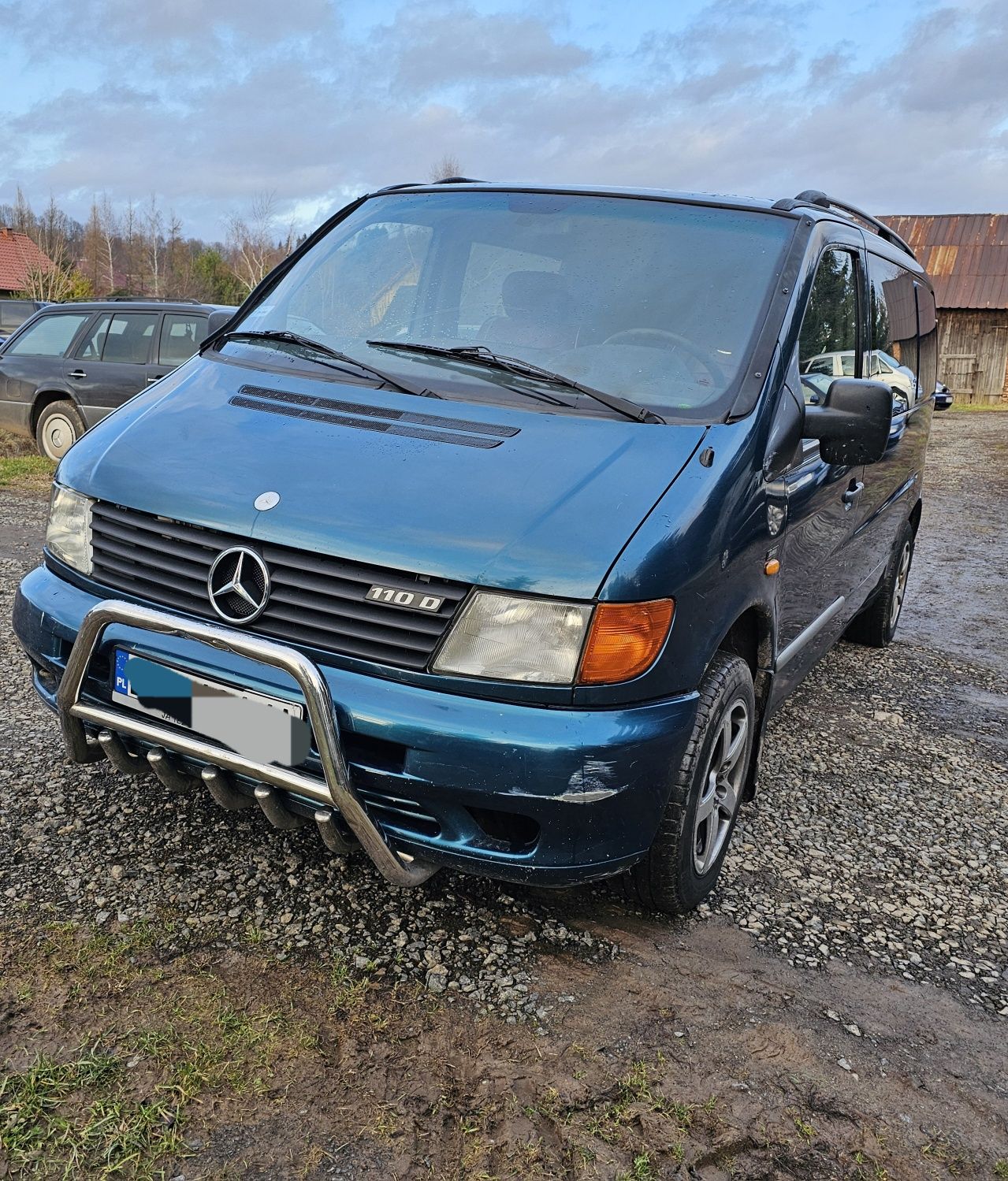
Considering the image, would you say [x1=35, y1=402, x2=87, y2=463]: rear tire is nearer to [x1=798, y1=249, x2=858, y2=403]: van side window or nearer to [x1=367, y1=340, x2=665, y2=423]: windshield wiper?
[x1=367, y1=340, x2=665, y2=423]: windshield wiper

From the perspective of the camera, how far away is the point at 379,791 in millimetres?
2404

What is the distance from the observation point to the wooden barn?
31406mm

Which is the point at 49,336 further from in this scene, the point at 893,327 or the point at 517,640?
the point at 517,640

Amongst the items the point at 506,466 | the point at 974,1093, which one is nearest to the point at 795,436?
the point at 506,466

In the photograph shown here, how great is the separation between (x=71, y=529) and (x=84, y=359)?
28.5 ft

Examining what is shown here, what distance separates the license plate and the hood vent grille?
31.7 inches

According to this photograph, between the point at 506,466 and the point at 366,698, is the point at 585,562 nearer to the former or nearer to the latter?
the point at 506,466

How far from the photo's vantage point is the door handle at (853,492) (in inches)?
156

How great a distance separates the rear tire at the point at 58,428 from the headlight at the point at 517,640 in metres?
9.43

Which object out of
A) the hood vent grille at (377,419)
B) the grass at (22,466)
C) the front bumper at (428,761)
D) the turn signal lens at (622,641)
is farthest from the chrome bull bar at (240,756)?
the grass at (22,466)

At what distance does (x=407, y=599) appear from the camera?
2361 mm

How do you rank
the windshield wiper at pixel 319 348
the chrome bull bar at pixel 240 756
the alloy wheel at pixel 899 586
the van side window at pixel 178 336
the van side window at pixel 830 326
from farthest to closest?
the van side window at pixel 178 336
the alloy wheel at pixel 899 586
the van side window at pixel 830 326
the windshield wiper at pixel 319 348
the chrome bull bar at pixel 240 756

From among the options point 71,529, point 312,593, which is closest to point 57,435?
point 71,529

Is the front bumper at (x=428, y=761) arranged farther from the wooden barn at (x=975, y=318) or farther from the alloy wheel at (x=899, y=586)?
the wooden barn at (x=975, y=318)
